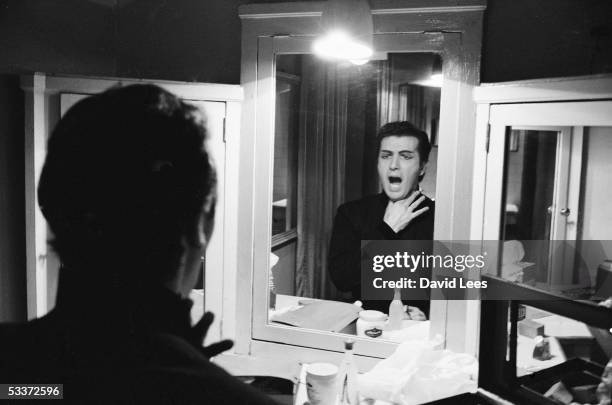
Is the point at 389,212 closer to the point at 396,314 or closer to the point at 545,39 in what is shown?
the point at 396,314

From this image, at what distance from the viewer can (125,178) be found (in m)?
0.80

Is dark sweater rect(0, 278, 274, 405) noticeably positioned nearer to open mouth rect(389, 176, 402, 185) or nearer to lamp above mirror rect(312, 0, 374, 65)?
lamp above mirror rect(312, 0, 374, 65)

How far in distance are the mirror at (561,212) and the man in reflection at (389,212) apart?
0.27 m

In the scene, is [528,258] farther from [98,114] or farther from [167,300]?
[98,114]

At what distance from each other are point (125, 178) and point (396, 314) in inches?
45.5

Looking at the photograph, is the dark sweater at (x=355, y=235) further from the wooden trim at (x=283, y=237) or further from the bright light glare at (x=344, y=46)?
the bright light glare at (x=344, y=46)

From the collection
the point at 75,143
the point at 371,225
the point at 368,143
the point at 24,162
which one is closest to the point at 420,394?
the point at 371,225

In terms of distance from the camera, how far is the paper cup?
134cm

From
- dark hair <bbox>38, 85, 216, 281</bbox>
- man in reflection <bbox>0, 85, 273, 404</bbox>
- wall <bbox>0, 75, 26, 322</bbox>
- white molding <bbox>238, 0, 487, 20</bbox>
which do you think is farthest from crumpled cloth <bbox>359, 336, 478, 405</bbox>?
wall <bbox>0, 75, 26, 322</bbox>

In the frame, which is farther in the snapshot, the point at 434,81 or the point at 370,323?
the point at 370,323

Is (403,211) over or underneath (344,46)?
underneath

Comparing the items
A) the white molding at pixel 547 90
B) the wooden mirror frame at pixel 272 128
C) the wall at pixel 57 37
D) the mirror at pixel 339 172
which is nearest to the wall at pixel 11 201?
the wall at pixel 57 37

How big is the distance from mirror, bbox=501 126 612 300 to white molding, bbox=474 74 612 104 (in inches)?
3.7

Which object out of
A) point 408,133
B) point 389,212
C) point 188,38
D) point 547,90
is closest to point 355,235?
point 389,212
